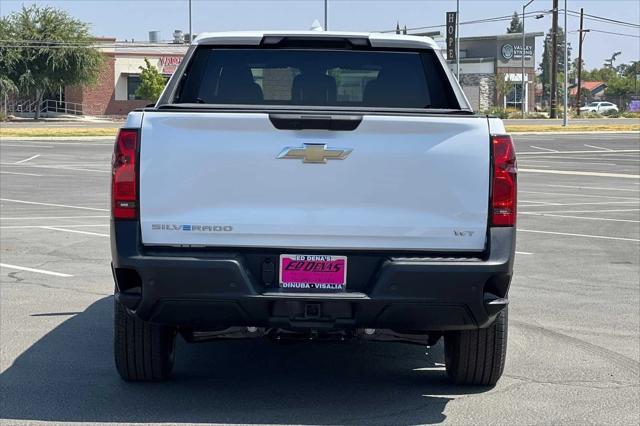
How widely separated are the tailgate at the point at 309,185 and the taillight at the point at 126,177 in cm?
5

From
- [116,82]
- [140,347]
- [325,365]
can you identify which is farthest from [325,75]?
[116,82]

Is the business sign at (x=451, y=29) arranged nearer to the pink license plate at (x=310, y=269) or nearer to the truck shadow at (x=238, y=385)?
the truck shadow at (x=238, y=385)

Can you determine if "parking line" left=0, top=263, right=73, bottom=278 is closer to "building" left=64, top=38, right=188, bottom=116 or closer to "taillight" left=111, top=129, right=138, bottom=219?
"taillight" left=111, top=129, right=138, bottom=219

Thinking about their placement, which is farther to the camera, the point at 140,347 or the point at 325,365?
the point at 325,365

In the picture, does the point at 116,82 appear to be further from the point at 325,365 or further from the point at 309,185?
the point at 309,185

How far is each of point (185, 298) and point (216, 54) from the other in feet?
6.61

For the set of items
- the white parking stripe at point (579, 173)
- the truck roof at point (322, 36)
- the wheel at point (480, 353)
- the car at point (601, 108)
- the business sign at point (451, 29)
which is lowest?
the white parking stripe at point (579, 173)

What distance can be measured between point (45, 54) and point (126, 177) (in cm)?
7313

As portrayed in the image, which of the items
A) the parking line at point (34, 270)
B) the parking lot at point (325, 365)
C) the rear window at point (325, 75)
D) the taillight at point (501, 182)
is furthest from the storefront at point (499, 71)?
the taillight at point (501, 182)

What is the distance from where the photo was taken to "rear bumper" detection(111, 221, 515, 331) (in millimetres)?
5730

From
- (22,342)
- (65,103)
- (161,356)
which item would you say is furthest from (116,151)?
(65,103)

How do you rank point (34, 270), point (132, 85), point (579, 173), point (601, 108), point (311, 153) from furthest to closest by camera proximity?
point (601, 108) < point (132, 85) < point (579, 173) < point (34, 270) < point (311, 153)

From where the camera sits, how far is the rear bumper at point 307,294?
18.8 feet

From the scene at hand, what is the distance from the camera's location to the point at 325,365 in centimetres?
746
